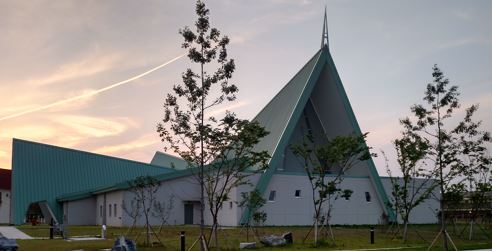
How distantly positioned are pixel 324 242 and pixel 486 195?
1621 cm

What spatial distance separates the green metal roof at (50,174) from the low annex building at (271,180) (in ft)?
0.30

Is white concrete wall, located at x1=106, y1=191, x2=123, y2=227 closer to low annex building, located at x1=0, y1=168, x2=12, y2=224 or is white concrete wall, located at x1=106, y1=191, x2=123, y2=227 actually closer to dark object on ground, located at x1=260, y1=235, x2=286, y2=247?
dark object on ground, located at x1=260, y1=235, x2=286, y2=247

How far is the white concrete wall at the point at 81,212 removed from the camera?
50.7 m

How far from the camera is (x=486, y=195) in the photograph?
117 ft

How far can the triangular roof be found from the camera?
134 ft

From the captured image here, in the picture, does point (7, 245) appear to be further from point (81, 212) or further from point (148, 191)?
point (81, 212)

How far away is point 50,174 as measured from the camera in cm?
5375

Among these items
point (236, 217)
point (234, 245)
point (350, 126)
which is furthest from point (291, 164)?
point (234, 245)

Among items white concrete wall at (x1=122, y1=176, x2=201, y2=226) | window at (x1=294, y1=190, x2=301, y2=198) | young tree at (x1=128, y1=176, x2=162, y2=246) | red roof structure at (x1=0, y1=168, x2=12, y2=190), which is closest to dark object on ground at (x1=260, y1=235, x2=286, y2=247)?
young tree at (x1=128, y1=176, x2=162, y2=246)

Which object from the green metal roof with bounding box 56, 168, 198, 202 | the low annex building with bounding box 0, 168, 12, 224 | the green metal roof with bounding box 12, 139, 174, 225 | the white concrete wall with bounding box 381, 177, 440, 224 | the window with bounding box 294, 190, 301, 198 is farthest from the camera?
the low annex building with bounding box 0, 168, 12, 224

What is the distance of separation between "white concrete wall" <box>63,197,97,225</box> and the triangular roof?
1786 centimetres

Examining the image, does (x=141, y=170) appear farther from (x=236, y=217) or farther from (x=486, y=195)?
(x=486, y=195)

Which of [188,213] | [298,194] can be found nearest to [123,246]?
[298,194]

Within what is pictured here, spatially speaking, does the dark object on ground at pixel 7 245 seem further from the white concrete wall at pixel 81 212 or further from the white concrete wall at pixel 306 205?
the white concrete wall at pixel 81 212
